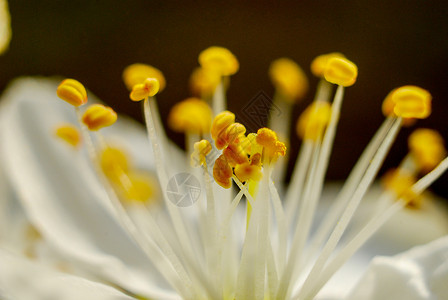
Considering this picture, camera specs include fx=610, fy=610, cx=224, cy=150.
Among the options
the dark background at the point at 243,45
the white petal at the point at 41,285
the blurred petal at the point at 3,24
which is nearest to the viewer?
the white petal at the point at 41,285

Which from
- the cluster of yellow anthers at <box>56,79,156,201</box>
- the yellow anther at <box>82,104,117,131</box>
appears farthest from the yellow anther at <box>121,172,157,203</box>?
the yellow anther at <box>82,104,117,131</box>

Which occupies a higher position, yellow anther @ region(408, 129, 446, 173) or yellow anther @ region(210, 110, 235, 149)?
yellow anther @ region(408, 129, 446, 173)

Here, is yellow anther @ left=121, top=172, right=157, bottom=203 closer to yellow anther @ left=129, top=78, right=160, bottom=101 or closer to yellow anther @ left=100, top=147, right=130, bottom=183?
yellow anther @ left=100, top=147, right=130, bottom=183

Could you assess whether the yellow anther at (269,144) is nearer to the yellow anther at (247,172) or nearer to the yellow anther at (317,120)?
the yellow anther at (247,172)

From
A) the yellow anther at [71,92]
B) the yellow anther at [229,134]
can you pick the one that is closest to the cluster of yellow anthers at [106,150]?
the yellow anther at [71,92]

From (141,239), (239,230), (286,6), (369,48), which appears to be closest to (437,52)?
(369,48)
